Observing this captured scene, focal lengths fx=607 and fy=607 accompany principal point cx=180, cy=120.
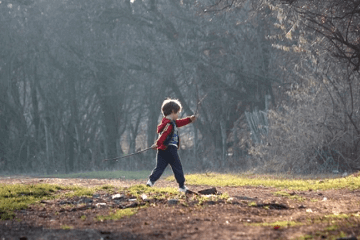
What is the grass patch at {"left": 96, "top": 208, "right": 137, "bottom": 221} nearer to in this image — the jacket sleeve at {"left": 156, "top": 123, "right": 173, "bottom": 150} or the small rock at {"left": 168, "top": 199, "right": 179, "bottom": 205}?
the small rock at {"left": 168, "top": 199, "right": 179, "bottom": 205}

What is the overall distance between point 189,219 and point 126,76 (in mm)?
24001

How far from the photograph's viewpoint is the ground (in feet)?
22.8

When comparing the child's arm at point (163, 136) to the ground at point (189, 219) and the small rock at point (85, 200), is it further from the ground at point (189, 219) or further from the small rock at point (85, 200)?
the small rock at point (85, 200)

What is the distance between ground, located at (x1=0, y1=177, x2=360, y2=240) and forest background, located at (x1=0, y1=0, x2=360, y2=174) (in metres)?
14.6

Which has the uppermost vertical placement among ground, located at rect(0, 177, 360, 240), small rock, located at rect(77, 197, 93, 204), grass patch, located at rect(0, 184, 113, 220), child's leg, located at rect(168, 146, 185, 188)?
child's leg, located at rect(168, 146, 185, 188)

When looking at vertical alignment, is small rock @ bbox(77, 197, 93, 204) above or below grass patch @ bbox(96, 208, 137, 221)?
above

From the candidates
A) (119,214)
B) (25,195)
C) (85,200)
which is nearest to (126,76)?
(25,195)

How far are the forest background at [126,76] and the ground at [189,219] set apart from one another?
14.6 metres

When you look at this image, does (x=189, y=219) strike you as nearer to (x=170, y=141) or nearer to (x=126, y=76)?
(x=170, y=141)

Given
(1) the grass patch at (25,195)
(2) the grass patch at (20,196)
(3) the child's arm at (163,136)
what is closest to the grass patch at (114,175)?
(1) the grass patch at (25,195)

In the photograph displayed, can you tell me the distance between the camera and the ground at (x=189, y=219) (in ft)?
22.8

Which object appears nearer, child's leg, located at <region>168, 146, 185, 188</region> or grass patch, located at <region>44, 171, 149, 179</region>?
child's leg, located at <region>168, 146, 185, 188</region>

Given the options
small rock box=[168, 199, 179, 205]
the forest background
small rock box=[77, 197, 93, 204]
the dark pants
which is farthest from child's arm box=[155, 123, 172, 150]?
the forest background

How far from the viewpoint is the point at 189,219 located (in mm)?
8023
